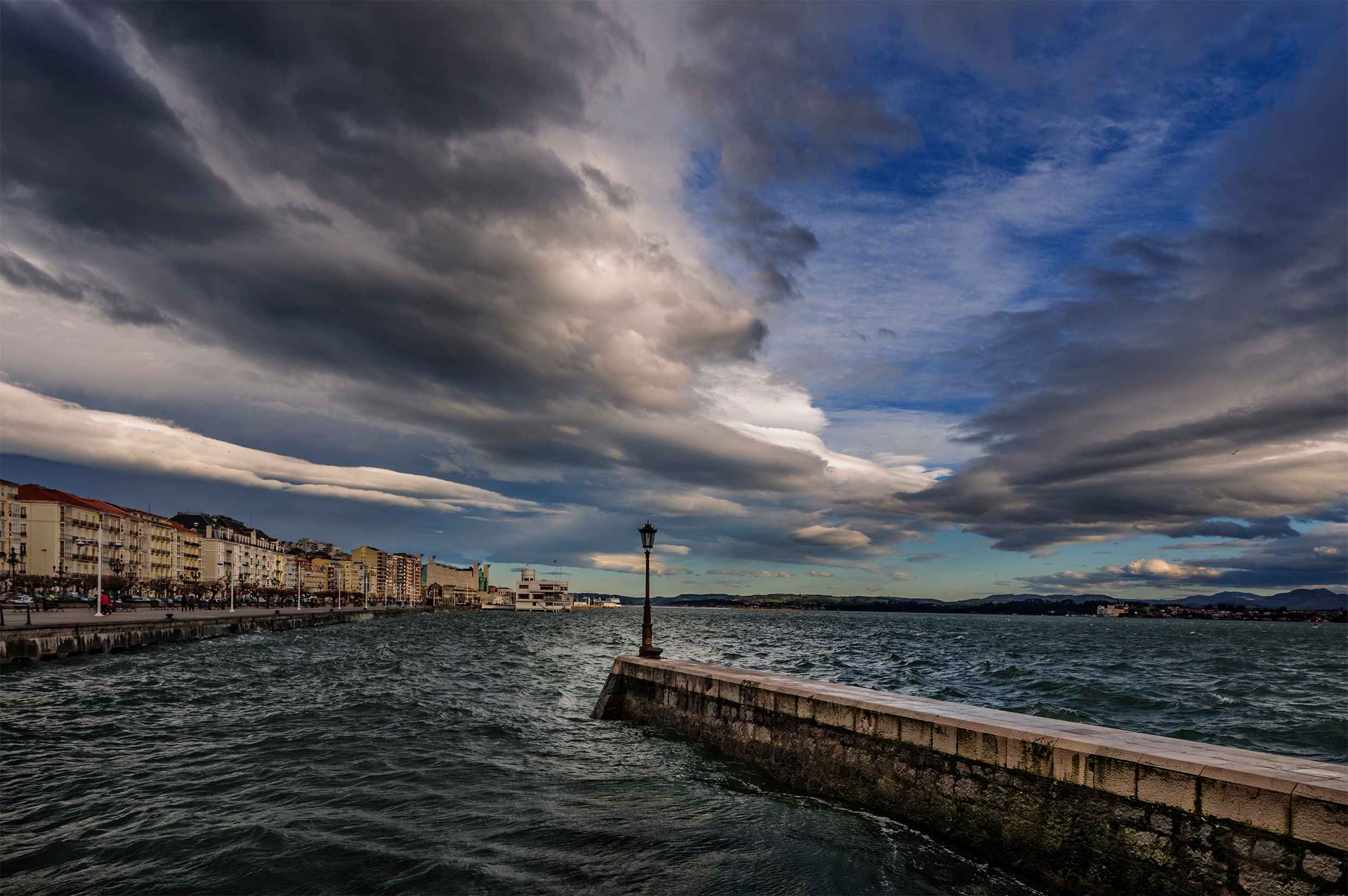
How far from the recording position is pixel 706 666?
16.8 m

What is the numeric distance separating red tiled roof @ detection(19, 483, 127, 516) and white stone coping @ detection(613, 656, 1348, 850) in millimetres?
136988

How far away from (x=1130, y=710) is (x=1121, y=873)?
16.6 m

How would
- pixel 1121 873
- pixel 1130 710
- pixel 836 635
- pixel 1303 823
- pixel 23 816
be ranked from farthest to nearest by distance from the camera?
pixel 836 635
pixel 1130 710
pixel 23 816
pixel 1121 873
pixel 1303 823

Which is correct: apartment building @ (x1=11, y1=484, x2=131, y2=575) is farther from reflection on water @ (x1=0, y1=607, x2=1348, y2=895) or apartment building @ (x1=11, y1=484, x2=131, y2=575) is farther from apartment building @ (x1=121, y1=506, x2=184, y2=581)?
reflection on water @ (x1=0, y1=607, x2=1348, y2=895)

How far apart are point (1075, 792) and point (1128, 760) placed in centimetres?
72

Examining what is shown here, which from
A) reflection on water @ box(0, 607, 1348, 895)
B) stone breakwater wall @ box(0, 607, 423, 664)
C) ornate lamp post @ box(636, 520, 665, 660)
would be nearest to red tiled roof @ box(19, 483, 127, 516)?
stone breakwater wall @ box(0, 607, 423, 664)

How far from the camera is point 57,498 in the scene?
111250 millimetres

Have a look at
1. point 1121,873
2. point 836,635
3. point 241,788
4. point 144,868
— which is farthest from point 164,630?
point 836,635

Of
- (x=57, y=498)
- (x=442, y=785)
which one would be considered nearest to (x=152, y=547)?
(x=57, y=498)

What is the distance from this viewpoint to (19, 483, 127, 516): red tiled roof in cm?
10838

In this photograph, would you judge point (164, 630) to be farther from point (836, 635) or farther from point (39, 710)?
point (836, 635)

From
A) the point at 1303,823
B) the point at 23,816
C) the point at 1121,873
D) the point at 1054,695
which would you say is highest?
the point at 1303,823

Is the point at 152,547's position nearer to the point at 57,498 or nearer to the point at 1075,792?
the point at 57,498

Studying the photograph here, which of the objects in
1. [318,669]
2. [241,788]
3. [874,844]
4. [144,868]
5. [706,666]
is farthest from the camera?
[318,669]
